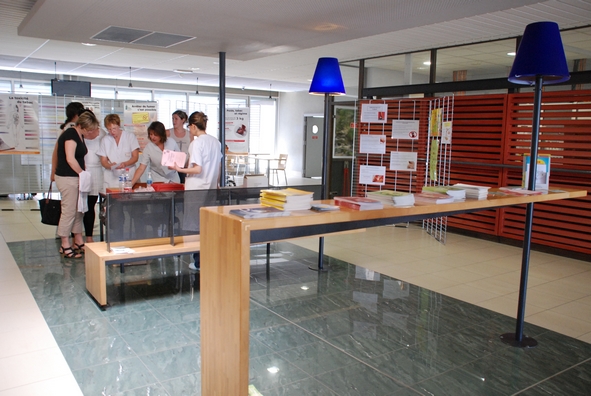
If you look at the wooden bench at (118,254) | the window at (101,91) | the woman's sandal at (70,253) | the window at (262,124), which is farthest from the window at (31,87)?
the wooden bench at (118,254)

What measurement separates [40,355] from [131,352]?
0.61 metres

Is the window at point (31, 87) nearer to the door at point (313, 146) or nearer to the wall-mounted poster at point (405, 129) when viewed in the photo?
the door at point (313, 146)

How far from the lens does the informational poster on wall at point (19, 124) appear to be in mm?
9945

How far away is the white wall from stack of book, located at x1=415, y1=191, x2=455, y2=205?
14.7m

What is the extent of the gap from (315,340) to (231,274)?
178 centimetres

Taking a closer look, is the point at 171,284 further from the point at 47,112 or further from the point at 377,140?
the point at 47,112

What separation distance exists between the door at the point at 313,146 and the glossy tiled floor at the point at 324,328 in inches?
474

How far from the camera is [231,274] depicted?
215cm

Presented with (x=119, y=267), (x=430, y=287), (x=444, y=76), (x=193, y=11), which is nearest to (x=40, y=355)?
(x=119, y=267)

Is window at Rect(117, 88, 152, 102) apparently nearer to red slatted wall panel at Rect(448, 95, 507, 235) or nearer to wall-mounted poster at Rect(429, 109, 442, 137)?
wall-mounted poster at Rect(429, 109, 442, 137)

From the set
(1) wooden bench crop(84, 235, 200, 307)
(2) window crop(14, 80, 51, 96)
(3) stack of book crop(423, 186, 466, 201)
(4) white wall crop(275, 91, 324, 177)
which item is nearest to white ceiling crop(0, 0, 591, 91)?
(3) stack of book crop(423, 186, 466, 201)

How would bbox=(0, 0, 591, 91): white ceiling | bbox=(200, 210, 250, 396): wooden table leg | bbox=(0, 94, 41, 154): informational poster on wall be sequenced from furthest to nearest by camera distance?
bbox=(0, 94, 41, 154): informational poster on wall < bbox=(0, 0, 591, 91): white ceiling < bbox=(200, 210, 250, 396): wooden table leg

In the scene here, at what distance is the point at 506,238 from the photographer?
7367 mm

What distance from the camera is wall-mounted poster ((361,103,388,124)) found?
8719 mm
